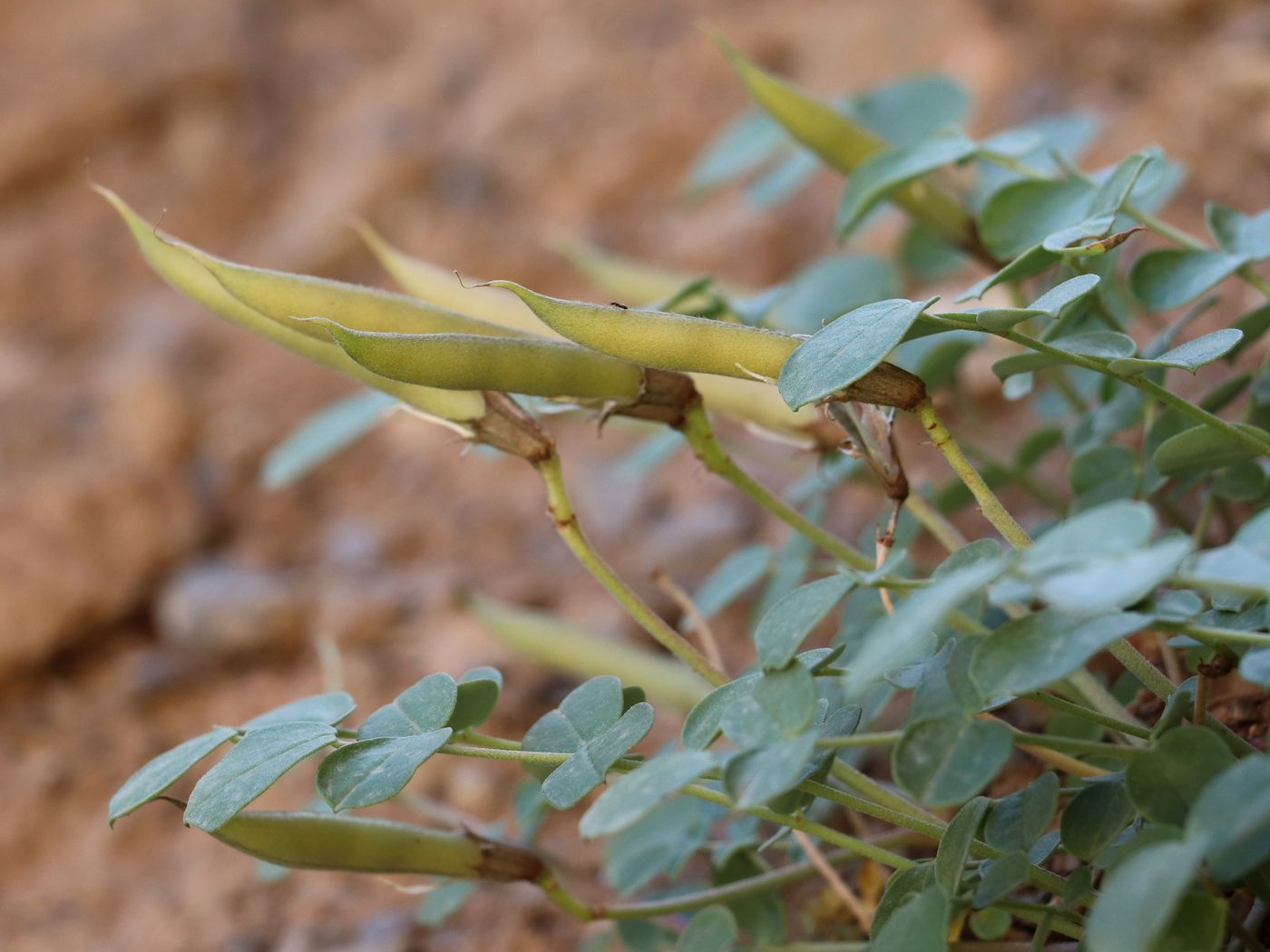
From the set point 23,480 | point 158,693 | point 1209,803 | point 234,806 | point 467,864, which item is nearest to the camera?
point 1209,803

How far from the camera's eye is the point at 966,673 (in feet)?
1.27

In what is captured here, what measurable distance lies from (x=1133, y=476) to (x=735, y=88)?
3.58ft

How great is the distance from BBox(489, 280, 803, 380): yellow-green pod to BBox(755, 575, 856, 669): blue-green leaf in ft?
0.34

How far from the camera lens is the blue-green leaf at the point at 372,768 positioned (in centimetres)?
42

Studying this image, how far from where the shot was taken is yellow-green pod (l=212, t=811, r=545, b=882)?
1.63ft

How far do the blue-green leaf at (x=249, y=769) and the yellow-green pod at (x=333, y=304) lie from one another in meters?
0.18

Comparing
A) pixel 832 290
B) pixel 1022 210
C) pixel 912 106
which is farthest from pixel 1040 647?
pixel 912 106

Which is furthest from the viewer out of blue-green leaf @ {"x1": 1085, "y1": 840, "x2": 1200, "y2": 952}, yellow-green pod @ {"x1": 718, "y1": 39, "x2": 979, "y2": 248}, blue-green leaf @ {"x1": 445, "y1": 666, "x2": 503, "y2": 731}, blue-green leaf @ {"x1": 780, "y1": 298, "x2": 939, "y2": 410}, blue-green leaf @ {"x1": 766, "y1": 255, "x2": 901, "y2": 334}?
blue-green leaf @ {"x1": 766, "y1": 255, "x2": 901, "y2": 334}

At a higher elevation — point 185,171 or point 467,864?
point 185,171

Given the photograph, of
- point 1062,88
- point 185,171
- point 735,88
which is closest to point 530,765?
point 1062,88

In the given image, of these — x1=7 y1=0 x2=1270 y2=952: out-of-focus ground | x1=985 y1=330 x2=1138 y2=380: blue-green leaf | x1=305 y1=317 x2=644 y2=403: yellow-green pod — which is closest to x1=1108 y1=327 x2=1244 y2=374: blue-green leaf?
x1=985 y1=330 x2=1138 y2=380: blue-green leaf

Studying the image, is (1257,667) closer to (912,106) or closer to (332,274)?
(912,106)

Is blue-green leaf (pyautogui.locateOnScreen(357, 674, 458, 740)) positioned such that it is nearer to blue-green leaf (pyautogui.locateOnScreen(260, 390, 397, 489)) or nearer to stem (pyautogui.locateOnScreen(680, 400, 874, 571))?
stem (pyautogui.locateOnScreen(680, 400, 874, 571))

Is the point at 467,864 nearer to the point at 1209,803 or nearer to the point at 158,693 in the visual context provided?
the point at 1209,803
